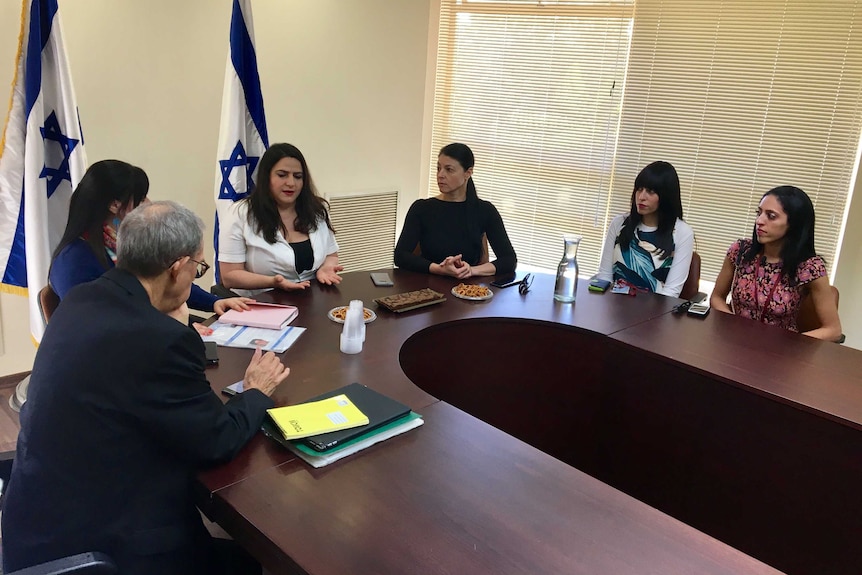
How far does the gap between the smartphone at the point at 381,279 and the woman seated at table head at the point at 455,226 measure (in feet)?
0.74

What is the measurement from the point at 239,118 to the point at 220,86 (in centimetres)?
30

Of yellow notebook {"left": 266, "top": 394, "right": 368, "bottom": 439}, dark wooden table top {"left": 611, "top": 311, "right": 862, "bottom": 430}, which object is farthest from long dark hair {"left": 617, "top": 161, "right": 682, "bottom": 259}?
yellow notebook {"left": 266, "top": 394, "right": 368, "bottom": 439}

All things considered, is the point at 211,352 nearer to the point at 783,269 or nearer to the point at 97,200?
the point at 97,200

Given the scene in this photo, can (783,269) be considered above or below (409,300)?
above

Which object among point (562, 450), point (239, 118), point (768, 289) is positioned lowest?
point (562, 450)

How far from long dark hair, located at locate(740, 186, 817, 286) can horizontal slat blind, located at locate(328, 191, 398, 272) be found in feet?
8.42

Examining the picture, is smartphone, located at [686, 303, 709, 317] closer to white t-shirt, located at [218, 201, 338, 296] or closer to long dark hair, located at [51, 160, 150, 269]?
white t-shirt, located at [218, 201, 338, 296]

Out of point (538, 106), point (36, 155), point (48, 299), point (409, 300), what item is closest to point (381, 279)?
point (409, 300)

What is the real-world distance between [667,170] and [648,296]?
0.57 metres

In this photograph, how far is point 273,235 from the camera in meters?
2.70

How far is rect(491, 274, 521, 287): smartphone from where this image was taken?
2.84 m

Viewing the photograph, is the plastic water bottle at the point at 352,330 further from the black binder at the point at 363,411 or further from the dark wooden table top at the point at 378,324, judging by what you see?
the black binder at the point at 363,411

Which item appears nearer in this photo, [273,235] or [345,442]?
[345,442]

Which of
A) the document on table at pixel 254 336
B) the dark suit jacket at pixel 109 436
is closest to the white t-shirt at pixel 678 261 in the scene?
the document on table at pixel 254 336
